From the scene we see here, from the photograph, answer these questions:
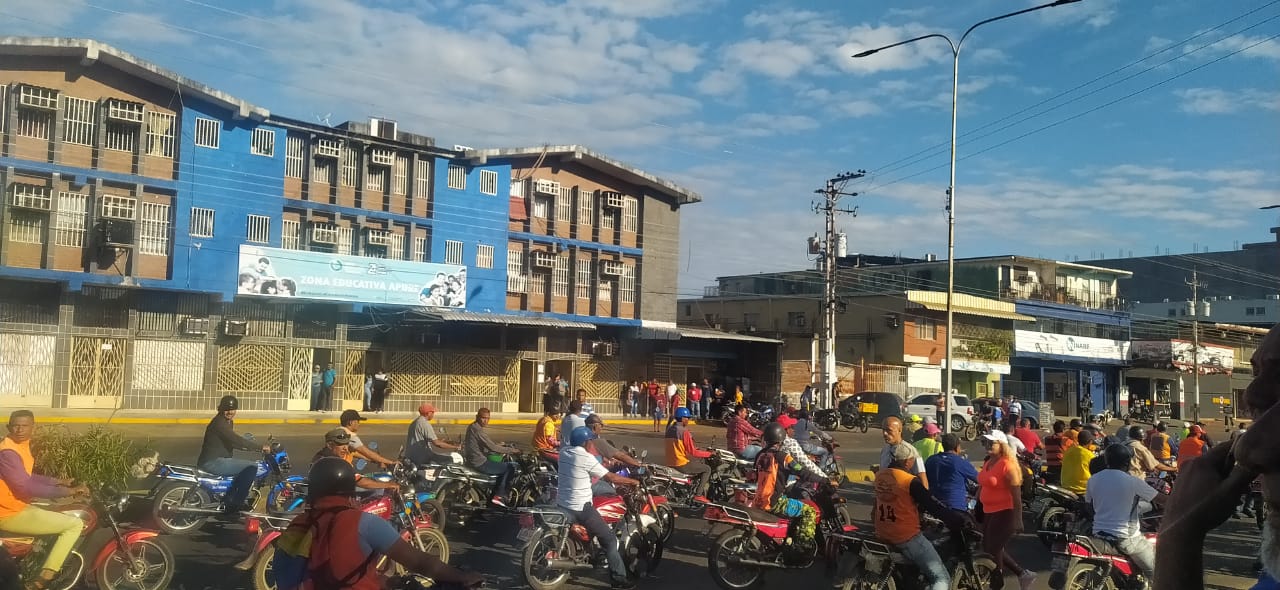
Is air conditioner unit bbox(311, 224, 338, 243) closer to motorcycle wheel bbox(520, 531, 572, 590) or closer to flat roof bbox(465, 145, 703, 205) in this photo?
flat roof bbox(465, 145, 703, 205)

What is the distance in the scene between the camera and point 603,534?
343 inches

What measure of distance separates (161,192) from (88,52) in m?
4.29

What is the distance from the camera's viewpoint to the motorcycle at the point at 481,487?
11.9m

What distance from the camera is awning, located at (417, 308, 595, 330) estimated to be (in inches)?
1232

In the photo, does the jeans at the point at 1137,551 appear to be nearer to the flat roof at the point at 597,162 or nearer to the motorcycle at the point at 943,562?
the motorcycle at the point at 943,562

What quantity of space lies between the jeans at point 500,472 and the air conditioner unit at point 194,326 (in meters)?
19.3

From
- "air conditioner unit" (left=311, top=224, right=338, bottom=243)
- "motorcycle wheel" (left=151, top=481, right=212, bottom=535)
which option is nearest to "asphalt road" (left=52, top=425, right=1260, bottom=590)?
"motorcycle wheel" (left=151, top=481, right=212, bottom=535)

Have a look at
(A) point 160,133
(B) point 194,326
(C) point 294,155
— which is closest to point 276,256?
(B) point 194,326

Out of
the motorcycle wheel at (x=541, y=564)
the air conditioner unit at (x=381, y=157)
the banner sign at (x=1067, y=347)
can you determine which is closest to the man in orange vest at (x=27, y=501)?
the motorcycle wheel at (x=541, y=564)

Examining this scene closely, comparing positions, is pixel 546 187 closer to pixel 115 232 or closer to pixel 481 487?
pixel 115 232

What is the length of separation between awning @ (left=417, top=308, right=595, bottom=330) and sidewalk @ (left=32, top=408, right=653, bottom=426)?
339 cm

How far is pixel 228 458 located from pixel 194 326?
768 inches

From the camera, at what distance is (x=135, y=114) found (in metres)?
27.1

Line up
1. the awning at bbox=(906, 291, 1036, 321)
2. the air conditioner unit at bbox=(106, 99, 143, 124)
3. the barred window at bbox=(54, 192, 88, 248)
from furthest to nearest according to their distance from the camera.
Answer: the awning at bbox=(906, 291, 1036, 321) < the air conditioner unit at bbox=(106, 99, 143, 124) < the barred window at bbox=(54, 192, 88, 248)
